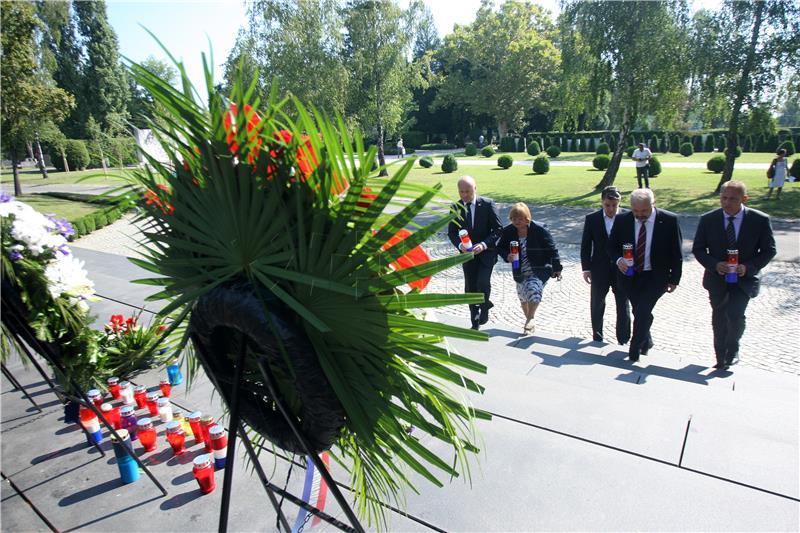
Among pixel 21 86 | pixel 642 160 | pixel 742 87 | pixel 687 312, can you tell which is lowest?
pixel 687 312

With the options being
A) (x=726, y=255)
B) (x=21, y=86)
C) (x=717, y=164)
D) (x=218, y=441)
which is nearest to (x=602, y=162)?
(x=717, y=164)

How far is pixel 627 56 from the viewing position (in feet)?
51.5

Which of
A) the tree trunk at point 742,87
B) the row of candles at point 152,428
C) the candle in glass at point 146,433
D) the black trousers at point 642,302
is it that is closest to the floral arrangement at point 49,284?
the row of candles at point 152,428

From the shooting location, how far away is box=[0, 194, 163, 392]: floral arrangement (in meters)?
2.66

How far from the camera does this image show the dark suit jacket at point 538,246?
6086 millimetres

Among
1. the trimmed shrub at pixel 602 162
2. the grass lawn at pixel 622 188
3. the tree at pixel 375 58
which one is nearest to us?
the grass lawn at pixel 622 188

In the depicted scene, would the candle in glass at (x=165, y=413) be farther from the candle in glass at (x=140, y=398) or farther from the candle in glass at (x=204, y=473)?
the candle in glass at (x=204, y=473)

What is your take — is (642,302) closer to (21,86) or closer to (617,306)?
(617,306)

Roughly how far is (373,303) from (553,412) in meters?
2.45

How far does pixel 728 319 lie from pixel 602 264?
1386 millimetres

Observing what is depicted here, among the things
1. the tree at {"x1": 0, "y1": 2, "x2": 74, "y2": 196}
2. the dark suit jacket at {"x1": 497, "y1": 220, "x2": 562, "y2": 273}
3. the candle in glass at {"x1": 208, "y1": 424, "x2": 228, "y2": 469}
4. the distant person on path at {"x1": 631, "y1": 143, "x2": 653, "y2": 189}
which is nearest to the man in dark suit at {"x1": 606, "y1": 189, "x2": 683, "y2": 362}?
the dark suit jacket at {"x1": 497, "y1": 220, "x2": 562, "y2": 273}

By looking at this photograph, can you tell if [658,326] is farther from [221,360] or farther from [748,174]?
[748,174]

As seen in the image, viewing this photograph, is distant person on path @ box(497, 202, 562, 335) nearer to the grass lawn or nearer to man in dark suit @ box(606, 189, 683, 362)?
man in dark suit @ box(606, 189, 683, 362)

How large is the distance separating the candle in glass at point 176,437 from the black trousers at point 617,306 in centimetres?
468
